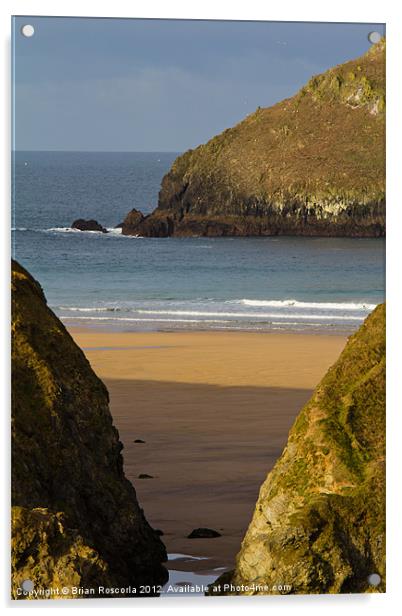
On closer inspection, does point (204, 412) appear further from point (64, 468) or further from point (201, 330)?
point (64, 468)

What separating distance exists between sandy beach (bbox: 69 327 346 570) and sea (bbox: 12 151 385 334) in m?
0.53

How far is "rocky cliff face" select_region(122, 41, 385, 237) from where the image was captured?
24.3 ft

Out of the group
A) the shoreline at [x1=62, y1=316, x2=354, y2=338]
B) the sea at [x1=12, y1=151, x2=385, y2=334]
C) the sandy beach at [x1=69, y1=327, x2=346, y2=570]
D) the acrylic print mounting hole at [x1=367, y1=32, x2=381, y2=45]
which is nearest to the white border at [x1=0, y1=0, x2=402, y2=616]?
the acrylic print mounting hole at [x1=367, y1=32, x2=381, y2=45]

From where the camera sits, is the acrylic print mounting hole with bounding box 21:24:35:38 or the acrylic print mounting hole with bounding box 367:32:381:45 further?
the acrylic print mounting hole with bounding box 367:32:381:45

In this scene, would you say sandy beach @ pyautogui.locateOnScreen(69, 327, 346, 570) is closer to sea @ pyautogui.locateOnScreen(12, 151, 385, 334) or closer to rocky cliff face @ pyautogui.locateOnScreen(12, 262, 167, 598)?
rocky cliff face @ pyautogui.locateOnScreen(12, 262, 167, 598)

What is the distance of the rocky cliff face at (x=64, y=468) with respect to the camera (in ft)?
18.6

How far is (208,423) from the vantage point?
8.95 metres

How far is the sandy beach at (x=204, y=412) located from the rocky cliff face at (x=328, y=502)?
63 cm

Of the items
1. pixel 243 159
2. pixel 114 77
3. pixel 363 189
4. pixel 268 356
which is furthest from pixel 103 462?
pixel 243 159

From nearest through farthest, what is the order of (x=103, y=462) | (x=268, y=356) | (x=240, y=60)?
1. (x=103, y=462)
2. (x=240, y=60)
3. (x=268, y=356)

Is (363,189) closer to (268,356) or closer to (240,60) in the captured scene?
(240,60)

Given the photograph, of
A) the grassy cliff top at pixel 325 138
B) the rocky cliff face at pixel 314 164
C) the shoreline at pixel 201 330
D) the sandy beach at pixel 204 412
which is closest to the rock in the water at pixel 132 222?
the rocky cliff face at pixel 314 164
